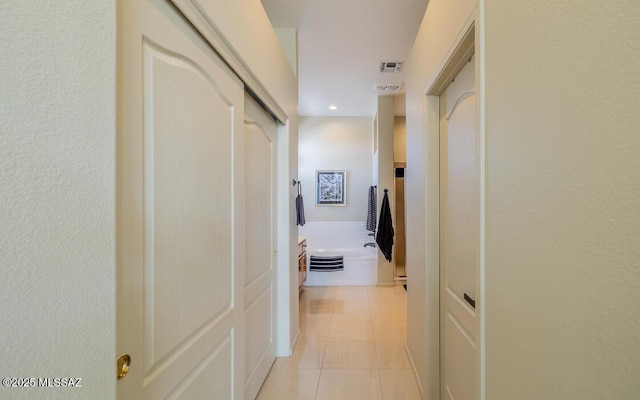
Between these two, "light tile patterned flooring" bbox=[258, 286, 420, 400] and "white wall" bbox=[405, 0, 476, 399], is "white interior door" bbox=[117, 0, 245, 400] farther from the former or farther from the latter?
Answer: "white wall" bbox=[405, 0, 476, 399]

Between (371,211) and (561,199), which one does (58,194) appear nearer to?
(561,199)

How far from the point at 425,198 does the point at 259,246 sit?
120 cm

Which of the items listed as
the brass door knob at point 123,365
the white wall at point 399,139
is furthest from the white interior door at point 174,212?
the white wall at point 399,139

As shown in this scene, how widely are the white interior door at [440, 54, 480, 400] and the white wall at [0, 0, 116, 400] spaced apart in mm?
1148

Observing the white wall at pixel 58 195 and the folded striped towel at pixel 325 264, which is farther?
the folded striped towel at pixel 325 264

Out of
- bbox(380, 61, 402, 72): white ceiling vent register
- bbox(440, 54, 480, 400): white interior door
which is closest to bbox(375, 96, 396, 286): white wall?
bbox(380, 61, 402, 72): white ceiling vent register

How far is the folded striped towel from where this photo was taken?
176 inches

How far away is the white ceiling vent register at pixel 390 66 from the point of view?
3299 millimetres

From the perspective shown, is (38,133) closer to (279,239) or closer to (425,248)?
(425,248)

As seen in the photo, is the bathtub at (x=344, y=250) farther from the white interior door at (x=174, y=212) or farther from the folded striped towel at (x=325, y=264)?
the white interior door at (x=174, y=212)

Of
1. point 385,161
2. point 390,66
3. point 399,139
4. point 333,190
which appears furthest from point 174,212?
point 399,139

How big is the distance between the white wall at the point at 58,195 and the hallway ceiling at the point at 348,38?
2294 mm

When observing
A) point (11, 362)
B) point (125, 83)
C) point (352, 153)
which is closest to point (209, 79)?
point (125, 83)

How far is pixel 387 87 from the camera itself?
403cm
